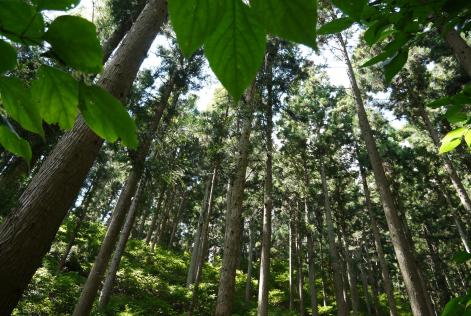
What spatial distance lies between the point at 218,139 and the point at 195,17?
13.3 m

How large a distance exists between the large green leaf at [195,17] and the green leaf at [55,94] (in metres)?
0.23

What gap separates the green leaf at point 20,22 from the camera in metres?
0.39

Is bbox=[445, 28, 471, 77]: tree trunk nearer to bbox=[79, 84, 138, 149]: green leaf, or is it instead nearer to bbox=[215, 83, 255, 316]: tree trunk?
bbox=[215, 83, 255, 316]: tree trunk

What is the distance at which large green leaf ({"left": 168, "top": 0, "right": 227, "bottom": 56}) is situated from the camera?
0.99ft

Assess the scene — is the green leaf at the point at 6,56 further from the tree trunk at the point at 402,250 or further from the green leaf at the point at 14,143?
the tree trunk at the point at 402,250

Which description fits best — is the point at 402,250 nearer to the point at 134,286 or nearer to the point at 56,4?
the point at 56,4

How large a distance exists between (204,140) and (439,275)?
62.8ft

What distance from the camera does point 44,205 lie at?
2.13 metres

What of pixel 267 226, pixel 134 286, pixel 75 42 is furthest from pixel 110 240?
pixel 75 42

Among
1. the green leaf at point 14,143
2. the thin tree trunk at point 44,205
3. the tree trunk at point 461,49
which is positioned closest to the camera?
the green leaf at point 14,143

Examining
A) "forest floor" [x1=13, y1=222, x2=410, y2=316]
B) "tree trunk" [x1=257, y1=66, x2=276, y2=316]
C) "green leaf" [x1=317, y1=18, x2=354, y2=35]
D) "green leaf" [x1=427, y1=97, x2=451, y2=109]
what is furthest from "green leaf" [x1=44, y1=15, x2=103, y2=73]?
"tree trunk" [x1=257, y1=66, x2=276, y2=316]

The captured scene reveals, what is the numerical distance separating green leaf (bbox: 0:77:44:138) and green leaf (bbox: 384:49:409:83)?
0.71m

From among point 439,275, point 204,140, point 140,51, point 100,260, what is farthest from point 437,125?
point 140,51

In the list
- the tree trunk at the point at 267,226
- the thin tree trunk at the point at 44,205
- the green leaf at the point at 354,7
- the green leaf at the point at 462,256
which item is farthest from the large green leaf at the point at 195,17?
the tree trunk at the point at 267,226
